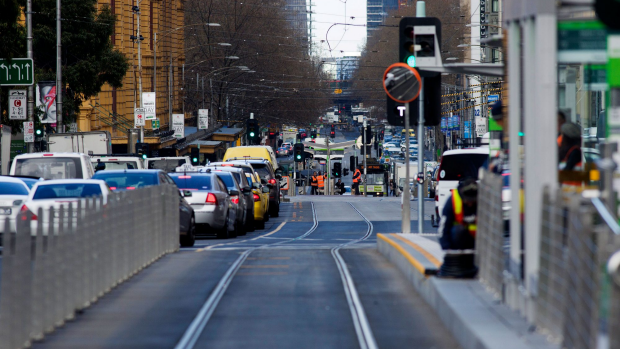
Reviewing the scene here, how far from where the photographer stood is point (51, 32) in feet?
147

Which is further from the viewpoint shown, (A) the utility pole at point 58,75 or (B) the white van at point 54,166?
(A) the utility pole at point 58,75

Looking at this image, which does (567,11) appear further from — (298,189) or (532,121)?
(298,189)

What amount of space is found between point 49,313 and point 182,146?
55616mm

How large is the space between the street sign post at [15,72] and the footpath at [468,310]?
18052mm

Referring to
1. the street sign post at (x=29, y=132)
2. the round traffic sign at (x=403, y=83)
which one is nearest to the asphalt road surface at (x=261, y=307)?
the round traffic sign at (x=403, y=83)

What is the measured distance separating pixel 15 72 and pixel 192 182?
931cm

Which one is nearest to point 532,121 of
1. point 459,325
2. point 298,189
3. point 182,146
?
point 459,325

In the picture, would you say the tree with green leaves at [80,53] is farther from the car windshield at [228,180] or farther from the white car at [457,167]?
the white car at [457,167]

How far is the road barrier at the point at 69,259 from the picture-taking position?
7465mm

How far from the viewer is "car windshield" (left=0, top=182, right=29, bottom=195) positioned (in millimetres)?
18453

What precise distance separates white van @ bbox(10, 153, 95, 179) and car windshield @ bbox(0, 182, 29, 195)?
2.86 meters

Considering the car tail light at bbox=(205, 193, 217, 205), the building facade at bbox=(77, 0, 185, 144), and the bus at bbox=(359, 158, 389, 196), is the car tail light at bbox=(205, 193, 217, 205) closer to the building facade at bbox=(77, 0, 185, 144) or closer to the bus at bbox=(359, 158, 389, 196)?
the building facade at bbox=(77, 0, 185, 144)

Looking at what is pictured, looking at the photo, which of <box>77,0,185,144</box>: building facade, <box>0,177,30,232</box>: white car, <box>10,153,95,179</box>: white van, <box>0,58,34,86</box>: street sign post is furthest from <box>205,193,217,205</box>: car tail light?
<box>77,0,185,144</box>: building facade

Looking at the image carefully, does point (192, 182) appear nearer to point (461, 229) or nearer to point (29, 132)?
point (461, 229)
